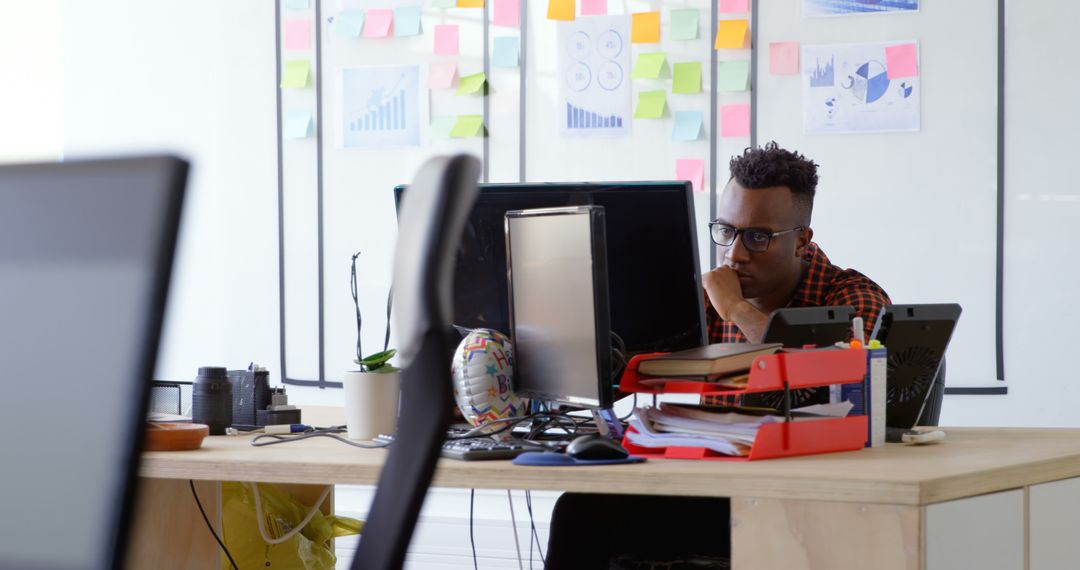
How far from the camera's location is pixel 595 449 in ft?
4.12

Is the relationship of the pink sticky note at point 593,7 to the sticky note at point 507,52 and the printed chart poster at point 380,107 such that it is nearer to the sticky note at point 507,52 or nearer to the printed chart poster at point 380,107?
the sticky note at point 507,52

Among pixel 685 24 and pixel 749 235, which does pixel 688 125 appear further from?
pixel 749 235

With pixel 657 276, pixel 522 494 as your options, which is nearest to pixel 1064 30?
pixel 657 276

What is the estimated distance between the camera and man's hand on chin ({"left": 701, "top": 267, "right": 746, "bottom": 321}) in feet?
6.93

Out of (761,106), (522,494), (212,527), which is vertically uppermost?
(761,106)

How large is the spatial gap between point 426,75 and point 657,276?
1939 millimetres

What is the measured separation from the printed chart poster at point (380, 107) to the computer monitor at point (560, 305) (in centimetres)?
191

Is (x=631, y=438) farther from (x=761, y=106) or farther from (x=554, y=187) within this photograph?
(x=761, y=106)

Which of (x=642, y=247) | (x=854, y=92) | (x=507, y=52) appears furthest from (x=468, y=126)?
(x=642, y=247)

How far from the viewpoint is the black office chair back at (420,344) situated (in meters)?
0.61

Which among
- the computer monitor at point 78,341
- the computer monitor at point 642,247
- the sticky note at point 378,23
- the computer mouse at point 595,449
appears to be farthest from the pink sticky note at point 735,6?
the computer monitor at point 78,341

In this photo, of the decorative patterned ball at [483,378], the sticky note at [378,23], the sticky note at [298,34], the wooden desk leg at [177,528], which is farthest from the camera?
the sticky note at [298,34]

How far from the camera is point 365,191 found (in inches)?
137

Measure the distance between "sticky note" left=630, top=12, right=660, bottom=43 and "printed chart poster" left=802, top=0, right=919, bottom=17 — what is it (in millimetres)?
412
